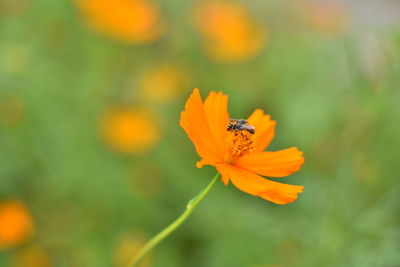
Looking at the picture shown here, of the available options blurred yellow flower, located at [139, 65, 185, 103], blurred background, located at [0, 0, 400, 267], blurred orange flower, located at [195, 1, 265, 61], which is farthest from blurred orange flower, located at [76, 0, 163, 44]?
blurred orange flower, located at [195, 1, 265, 61]

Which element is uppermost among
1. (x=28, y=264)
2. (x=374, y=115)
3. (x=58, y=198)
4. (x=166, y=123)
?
(x=374, y=115)

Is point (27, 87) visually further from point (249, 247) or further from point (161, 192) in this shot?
point (249, 247)

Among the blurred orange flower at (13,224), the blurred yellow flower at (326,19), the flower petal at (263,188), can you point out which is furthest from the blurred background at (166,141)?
the flower petal at (263,188)

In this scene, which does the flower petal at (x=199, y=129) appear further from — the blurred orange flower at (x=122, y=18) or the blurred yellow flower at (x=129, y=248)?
the blurred orange flower at (x=122, y=18)

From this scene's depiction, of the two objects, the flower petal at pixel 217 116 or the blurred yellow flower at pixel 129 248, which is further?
the blurred yellow flower at pixel 129 248

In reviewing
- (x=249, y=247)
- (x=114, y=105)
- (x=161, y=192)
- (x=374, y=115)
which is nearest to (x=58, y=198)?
(x=161, y=192)

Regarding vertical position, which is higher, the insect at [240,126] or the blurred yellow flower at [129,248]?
the insect at [240,126]

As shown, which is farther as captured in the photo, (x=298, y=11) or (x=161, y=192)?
(x=298, y=11)
